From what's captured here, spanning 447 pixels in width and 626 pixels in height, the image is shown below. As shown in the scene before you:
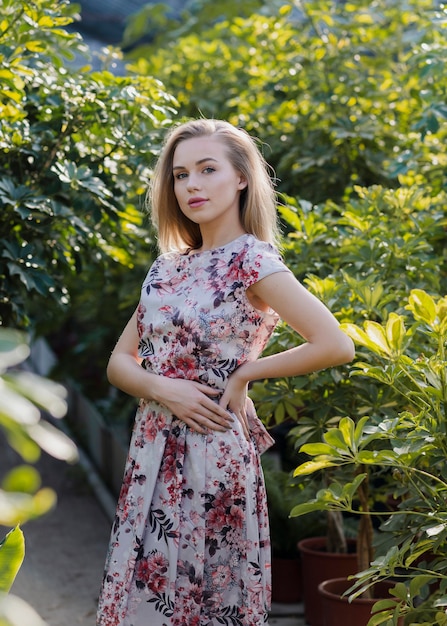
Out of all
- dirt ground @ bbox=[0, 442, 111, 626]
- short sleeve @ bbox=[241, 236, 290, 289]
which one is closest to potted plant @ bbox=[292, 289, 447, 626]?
short sleeve @ bbox=[241, 236, 290, 289]

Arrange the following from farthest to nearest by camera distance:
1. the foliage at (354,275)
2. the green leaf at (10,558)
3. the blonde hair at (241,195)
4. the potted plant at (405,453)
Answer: the foliage at (354,275), the blonde hair at (241,195), the potted plant at (405,453), the green leaf at (10,558)

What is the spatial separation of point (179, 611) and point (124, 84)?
1752 millimetres

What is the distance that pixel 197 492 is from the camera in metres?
2.17

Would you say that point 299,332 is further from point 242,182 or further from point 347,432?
point 242,182

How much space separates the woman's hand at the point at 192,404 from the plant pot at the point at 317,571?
1246 millimetres

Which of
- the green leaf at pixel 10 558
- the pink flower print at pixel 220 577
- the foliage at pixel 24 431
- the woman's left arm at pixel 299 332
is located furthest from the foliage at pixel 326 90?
the foliage at pixel 24 431

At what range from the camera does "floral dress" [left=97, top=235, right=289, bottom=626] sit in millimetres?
2135

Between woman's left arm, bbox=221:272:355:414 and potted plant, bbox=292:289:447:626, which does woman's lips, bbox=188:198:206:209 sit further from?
potted plant, bbox=292:289:447:626

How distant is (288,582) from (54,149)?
1915 millimetres

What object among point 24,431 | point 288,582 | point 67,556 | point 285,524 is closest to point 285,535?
point 285,524

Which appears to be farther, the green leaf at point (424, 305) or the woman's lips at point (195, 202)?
the woman's lips at point (195, 202)

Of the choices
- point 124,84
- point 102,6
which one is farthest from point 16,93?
point 102,6

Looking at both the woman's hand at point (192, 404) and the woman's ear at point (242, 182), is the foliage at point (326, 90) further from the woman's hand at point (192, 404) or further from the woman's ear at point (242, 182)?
the woman's hand at point (192, 404)

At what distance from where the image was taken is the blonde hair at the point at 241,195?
2363mm
